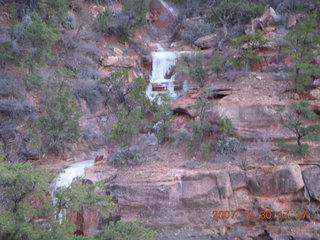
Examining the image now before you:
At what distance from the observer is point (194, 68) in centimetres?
1908

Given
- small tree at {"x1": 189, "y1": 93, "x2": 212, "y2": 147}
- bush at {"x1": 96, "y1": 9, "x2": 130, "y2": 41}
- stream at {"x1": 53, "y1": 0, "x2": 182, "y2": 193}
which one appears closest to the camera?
small tree at {"x1": 189, "y1": 93, "x2": 212, "y2": 147}

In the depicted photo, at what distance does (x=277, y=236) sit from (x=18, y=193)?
26.4ft

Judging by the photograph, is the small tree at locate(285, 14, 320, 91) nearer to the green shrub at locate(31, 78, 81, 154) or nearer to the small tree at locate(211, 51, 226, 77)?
the small tree at locate(211, 51, 226, 77)

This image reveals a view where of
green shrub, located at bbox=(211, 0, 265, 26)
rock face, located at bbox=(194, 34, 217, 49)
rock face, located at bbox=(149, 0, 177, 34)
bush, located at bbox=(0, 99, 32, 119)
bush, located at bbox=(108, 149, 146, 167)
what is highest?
rock face, located at bbox=(149, 0, 177, 34)

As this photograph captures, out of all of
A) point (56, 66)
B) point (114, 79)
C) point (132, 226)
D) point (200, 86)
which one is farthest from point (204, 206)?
point (56, 66)

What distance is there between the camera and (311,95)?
51.2ft

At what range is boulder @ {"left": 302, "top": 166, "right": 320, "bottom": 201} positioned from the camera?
41.4 feet

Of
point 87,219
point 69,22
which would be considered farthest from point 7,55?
point 87,219

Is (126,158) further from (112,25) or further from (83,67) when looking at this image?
(112,25)

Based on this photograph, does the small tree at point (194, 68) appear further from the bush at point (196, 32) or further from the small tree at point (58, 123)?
the bush at point (196, 32)

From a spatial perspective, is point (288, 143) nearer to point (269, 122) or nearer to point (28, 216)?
point (269, 122)

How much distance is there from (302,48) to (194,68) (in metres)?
5.09

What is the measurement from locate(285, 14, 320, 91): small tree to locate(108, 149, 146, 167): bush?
7251mm

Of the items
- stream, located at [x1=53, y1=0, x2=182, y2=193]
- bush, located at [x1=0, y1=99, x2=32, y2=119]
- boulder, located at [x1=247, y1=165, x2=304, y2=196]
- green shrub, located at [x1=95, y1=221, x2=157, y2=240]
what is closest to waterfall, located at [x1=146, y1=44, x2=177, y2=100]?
stream, located at [x1=53, y1=0, x2=182, y2=193]
